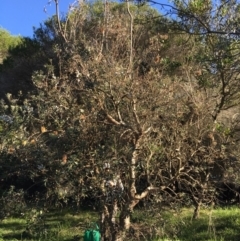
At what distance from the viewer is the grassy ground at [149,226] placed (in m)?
5.99

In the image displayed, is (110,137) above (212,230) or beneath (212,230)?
above

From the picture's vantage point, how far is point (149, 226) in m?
6.02

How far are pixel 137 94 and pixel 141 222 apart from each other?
1533 mm

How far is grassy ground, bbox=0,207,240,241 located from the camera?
599 cm

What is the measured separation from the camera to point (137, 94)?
6.11 meters

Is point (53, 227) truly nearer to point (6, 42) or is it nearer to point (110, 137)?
point (110, 137)

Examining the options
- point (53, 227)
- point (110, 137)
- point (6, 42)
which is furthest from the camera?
point (6, 42)

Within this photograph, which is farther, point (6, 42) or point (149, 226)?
point (6, 42)

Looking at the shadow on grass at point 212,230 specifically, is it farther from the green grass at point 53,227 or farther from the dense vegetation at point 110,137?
the green grass at point 53,227

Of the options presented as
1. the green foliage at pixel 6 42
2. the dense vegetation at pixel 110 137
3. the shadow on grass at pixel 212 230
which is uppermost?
the green foliage at pixel 6 42

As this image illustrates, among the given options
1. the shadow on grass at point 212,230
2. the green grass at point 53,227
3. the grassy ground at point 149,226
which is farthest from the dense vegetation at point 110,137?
the green grass at point 53,227

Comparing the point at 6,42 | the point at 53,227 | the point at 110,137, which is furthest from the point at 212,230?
the point at 6,42

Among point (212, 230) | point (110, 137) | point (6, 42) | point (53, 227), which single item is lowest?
point (212, 230)

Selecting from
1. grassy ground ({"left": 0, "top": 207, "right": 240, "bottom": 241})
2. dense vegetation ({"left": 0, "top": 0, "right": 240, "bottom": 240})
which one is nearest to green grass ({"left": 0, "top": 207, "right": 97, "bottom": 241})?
grassy ground ({"left": 0, "top": 207, "right": 240, "bottom": 241})
